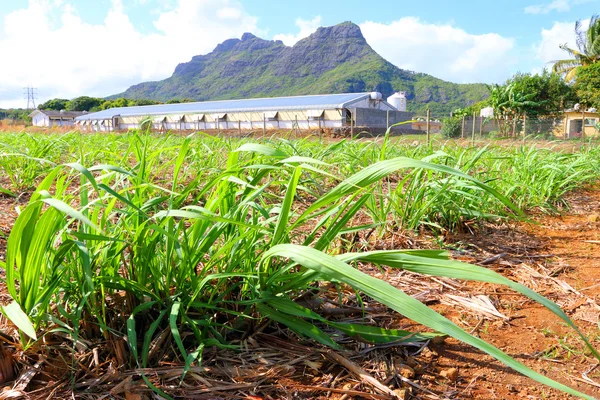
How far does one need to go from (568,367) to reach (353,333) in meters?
0.45

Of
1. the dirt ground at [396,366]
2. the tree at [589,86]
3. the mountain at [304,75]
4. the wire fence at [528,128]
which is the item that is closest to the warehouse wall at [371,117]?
the wire fence at [528,128]

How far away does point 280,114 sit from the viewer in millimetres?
25547

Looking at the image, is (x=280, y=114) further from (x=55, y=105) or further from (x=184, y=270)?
(x=55, y=105)

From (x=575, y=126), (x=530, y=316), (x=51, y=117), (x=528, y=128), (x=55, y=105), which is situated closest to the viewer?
(x=530, y=316)

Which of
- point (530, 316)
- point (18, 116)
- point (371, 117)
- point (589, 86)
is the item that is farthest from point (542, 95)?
point (18, 116)

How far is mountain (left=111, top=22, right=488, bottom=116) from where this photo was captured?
8662cm

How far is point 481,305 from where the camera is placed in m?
1.20

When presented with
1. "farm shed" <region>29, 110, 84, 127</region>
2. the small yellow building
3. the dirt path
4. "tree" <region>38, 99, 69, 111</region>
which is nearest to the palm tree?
A: the small yellow building

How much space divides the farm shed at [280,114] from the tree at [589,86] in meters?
9.28

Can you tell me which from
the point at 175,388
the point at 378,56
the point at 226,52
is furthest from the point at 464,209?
the point at 226,52

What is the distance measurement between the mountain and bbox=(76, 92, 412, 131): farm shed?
5086cm

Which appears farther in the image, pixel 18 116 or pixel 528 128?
pixel 18 116

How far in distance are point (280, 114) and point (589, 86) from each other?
1576 cm

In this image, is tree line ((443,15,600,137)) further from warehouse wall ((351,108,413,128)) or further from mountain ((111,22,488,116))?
mountain ((111,22,488,116))
